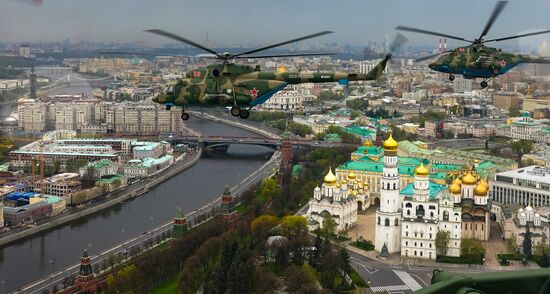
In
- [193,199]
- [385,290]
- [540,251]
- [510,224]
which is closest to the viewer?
[385,290]

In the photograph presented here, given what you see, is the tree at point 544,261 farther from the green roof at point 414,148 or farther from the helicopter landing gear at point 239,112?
the helicopter landing gear at point 239,112

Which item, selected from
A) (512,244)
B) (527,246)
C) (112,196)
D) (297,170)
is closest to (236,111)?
(527,246)

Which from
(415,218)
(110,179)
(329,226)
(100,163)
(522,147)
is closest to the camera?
(415,218)

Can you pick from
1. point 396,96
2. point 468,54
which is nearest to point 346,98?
point 396,96

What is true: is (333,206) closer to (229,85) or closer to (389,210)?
(389,210)

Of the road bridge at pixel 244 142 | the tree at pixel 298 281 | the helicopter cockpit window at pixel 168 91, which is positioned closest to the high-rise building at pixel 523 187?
the tree at pixel 298 281

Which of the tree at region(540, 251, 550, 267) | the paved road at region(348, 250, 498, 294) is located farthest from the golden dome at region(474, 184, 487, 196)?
the paved road at region(348, 250, 498, 294)

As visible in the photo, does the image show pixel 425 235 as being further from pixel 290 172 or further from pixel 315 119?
pixel 315 119
